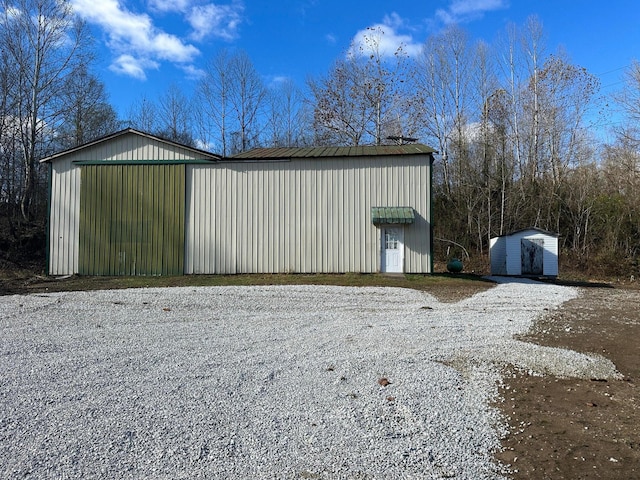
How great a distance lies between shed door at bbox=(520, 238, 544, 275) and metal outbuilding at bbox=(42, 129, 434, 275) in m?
5.73

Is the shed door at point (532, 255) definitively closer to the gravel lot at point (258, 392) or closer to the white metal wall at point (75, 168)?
the gravel lot at point (258, 392)

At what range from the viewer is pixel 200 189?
16.8 metres

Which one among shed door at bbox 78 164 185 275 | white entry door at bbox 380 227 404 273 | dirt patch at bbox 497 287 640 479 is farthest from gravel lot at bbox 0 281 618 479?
shed door at bbox 78 164 185 275

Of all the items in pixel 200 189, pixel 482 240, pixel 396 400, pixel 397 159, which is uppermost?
pixel 397 159

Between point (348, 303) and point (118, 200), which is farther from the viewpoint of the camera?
point (118, 200)

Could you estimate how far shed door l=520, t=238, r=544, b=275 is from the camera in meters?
18.9

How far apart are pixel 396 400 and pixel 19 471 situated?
281cm

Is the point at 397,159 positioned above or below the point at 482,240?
above

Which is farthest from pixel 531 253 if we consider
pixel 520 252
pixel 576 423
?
pixel 576 423

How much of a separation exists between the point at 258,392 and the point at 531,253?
1801cm

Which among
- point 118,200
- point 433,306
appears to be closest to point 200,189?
point 118,200

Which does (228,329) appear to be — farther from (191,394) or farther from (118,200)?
(118,200)

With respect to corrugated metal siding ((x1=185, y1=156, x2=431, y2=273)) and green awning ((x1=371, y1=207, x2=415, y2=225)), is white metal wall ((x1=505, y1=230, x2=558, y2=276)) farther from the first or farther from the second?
green awning ((x1=371, y1=207, x2=415, y2=225))

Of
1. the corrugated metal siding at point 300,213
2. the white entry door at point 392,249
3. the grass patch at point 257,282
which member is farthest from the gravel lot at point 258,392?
the corrugated metal siding at point 300,213
